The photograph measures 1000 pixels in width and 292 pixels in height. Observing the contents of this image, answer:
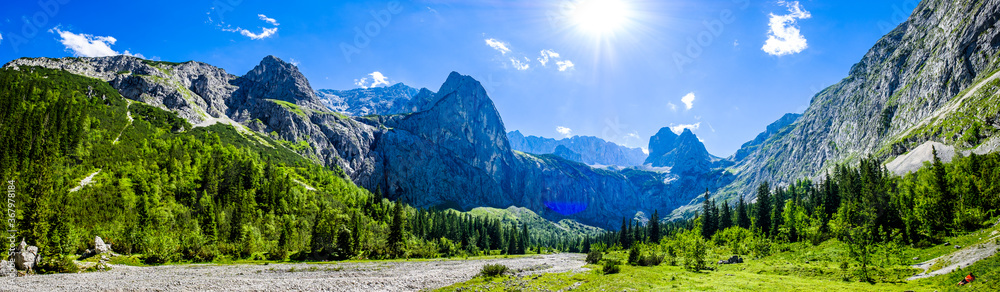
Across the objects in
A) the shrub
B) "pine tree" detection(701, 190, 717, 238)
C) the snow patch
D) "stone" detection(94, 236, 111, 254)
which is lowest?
the shrub

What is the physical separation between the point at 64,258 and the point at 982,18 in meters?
338

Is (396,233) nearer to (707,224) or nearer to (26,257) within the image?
(26,257)

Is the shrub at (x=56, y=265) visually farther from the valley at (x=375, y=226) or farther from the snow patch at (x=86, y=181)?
the snow patch at (x=86, y=181)

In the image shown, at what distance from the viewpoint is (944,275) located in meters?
29.5

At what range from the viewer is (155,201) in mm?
103625

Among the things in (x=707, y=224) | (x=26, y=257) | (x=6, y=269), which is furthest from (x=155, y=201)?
(x=707, y=224)

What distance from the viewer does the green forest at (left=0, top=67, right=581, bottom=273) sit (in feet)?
221

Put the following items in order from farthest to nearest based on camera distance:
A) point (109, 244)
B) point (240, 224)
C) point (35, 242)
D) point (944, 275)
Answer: point (240, 224) < point (109, 244) < point (35, 242) < point (944, 275)

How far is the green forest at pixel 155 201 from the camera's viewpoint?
67.5 meters

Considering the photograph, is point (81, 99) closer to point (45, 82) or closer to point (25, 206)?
point (45, 82)

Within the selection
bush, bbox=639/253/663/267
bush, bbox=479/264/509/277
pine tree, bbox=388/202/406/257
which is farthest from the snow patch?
bush, bbox=639/253/663/267

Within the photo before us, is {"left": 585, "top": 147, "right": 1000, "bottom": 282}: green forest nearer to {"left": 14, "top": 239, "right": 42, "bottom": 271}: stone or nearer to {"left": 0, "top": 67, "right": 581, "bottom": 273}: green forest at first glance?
{"left": 0, "top": 67, "right": 581, "bottom": 273}: green forest

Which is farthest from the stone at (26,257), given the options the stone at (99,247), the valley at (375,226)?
the stone at (99,247)

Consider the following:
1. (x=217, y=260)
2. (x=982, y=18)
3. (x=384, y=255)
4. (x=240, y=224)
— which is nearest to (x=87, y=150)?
(x=240, y=224)
